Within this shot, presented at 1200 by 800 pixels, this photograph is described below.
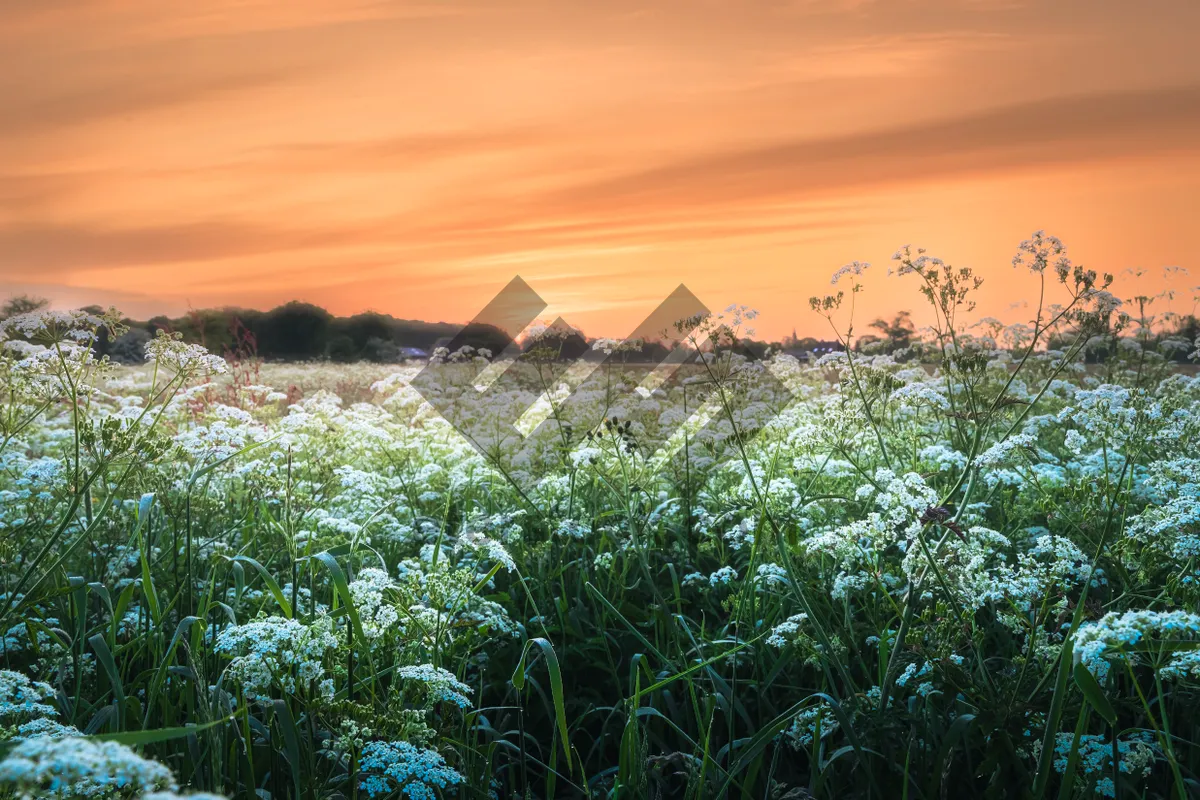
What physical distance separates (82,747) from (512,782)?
2804mm

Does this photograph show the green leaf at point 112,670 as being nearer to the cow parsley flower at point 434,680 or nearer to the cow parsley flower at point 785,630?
the cow parsley flower at point 434,680

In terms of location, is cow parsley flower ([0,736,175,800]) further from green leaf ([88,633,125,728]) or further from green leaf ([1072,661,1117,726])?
green leaf ([1072,661,1117,726])

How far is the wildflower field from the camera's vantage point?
3240 mm

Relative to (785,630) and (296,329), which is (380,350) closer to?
(296,329)

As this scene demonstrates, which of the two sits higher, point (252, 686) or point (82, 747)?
point (82, 747)

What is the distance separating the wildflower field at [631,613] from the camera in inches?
→ 128

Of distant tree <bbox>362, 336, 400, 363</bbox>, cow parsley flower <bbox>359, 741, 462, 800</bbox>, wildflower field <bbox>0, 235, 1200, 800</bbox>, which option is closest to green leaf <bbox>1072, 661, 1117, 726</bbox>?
wildflower field <bbox>0, 235, 1200, 800</bbox>

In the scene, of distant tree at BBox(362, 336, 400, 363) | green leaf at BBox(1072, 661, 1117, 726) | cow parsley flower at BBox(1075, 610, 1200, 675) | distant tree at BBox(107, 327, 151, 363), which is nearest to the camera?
cow parsley flower at BBox(1075, 610, 1200, 675)

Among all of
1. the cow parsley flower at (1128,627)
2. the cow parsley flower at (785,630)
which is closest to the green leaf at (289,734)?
the cow parsley flower at (785,630)

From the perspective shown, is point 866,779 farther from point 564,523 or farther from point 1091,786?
point 564,523

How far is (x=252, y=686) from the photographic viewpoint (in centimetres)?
302

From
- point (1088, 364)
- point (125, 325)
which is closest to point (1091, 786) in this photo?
point (125, 325)

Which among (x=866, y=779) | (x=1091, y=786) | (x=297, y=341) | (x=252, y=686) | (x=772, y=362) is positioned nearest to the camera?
(x=252, y=686)

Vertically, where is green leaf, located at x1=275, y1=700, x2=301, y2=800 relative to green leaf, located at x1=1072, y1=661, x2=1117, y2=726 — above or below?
below
